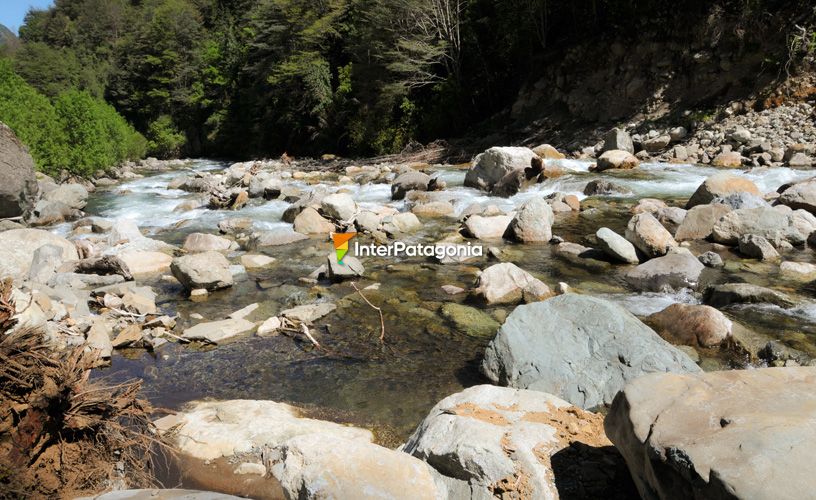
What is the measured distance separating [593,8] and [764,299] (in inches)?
875

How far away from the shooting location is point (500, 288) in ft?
22.2

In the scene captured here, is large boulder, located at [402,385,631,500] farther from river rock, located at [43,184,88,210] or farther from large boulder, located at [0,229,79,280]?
river rock, located at [43,184,88,210]

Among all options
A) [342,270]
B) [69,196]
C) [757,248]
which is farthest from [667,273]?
[69,196]

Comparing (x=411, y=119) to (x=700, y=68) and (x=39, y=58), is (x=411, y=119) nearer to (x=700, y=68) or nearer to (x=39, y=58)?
(x=700, y=68)

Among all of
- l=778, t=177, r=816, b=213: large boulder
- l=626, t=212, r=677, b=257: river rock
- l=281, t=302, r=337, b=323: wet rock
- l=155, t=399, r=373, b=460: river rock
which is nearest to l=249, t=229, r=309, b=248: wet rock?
l=281, t=302, r=337, b=323: wet rock

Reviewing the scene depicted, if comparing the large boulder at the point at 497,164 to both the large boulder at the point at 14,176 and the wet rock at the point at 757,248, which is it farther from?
the large boulder at the point at 14,176

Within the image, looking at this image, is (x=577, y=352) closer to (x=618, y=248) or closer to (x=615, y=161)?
(x=618, y=248)

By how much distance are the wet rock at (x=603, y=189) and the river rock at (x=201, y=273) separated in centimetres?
964

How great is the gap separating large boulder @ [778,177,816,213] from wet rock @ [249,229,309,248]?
9473 mm

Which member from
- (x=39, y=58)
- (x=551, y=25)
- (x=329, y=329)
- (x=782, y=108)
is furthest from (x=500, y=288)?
(x=39, y=58)

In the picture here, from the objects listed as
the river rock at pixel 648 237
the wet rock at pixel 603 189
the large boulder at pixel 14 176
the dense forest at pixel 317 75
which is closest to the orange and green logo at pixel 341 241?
the river rock at pixel 648 237

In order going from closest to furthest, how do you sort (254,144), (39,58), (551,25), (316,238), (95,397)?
(95,397), (316,238), (551,25), (254,144), (39,58)

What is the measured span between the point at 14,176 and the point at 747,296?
1420cm

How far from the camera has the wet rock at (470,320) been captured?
5887 millimetres
